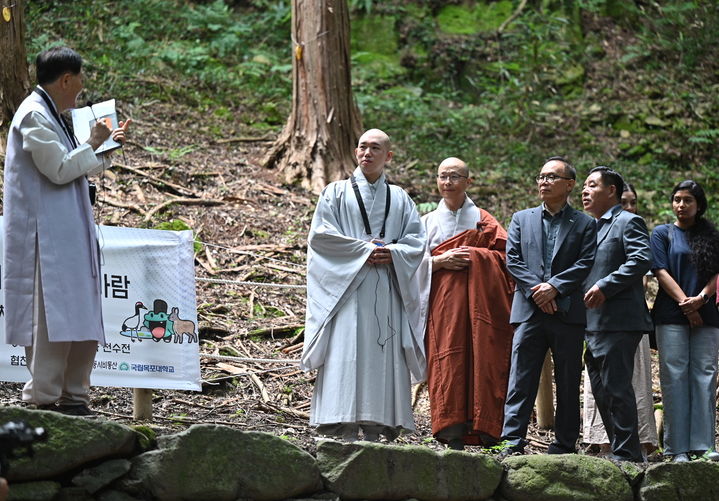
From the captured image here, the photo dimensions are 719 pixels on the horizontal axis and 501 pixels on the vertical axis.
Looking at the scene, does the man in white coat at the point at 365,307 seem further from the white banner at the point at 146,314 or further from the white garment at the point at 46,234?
the white garment at the point at 46,234

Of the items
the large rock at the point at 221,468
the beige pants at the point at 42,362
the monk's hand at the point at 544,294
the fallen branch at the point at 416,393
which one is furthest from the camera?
the fallen branch at the point at 416,393

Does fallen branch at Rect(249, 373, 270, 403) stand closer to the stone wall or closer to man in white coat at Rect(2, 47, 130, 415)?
man in white coat at Rect(2, 47, 130, 415)

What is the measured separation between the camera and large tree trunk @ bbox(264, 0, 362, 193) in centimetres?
1070

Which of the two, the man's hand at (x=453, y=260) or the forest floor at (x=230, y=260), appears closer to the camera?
the man's hand at (x=453, y=260)

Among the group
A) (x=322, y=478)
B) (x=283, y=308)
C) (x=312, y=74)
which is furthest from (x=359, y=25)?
(x=322, y=478)

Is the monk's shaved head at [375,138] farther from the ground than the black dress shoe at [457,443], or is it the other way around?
the monk's shaved head at [375,138]

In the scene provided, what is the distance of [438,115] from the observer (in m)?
14.2

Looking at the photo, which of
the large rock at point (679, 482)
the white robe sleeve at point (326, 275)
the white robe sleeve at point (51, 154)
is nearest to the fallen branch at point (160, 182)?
the white robe sleeve at point (326, 275)

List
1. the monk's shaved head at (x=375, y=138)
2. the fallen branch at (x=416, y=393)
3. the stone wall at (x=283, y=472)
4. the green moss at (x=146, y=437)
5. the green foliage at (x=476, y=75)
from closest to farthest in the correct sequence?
the stone wall at (x=283, y=472) → the green moss at (x=146, y=437) → the monk's shaved head at (x=375, y=138) → the fallen branch at (x=416, y=393) → the green foliage at (x=476, y=75)

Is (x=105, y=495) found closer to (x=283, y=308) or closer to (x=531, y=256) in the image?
(x=531, y=256)

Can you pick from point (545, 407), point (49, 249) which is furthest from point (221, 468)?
point (545, 407)

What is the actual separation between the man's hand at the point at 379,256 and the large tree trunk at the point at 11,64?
4954mm

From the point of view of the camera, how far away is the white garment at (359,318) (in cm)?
555

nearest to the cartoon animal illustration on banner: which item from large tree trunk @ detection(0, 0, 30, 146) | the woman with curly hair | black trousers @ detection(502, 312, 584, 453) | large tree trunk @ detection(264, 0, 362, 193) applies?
black trousers @ detection(502, 312, 584, 453)
